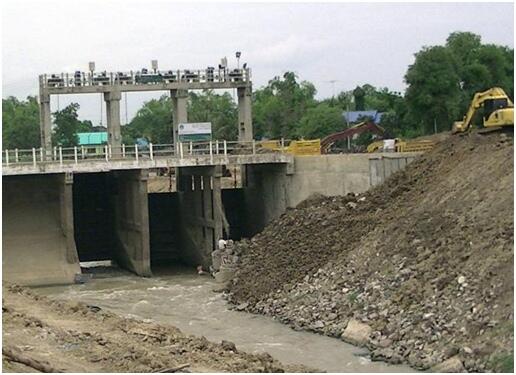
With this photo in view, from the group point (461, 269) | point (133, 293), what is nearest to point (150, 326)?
point (461, 269)

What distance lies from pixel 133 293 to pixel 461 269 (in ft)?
41.5

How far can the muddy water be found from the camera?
788 inches

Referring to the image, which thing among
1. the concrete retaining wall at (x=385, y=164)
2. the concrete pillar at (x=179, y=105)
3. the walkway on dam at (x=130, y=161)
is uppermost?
the concrete pillar at (x=179, y=105)

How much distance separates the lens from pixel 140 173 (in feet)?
112

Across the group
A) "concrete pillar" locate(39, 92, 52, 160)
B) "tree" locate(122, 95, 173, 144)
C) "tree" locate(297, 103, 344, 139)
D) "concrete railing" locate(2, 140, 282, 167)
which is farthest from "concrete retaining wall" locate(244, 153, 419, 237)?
"tree" locate(122, 95, 173, 144)

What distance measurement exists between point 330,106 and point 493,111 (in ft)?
159

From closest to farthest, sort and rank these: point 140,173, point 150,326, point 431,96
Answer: point 150,326, point 140,173, point 431,96

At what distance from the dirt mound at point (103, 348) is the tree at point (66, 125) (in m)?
42.2

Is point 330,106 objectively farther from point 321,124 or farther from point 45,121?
point 45,121

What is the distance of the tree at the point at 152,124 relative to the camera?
79.7 m

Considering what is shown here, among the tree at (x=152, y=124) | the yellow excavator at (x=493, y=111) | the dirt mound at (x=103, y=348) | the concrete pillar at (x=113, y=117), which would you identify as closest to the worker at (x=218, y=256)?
the concrete pillar at (x=113, y=117)

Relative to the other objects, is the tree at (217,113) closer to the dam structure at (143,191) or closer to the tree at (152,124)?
the tree at (152,124)

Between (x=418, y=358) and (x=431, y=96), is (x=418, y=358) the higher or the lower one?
the lower one

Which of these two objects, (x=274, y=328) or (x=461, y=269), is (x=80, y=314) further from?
(x=461, y=269)
